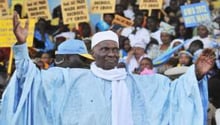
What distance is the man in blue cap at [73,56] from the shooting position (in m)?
5.82

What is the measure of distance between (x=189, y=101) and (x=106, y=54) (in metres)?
0.72

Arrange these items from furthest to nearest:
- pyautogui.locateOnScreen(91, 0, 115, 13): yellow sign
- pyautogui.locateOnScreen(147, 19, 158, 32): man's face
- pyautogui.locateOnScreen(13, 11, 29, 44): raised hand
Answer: pyautogui.locateOnScreen(147, 19, 158, 32): man's face, pyautogui.locateOnScreen(91, 0, 115, 13): yellow sign, pyautogui.locateOnScreen(13, 11, 29, 44): raised hand

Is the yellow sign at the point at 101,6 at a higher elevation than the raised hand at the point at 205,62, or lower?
lower

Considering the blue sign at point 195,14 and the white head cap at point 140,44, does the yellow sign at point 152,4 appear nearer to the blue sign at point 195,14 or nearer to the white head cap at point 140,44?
the blue sign at point 195,14

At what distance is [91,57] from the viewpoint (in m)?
5.88

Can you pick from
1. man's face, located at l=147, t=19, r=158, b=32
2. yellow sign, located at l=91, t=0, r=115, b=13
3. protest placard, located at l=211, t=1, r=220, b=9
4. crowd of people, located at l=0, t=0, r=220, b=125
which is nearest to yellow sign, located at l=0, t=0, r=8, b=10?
crowd of people, located at l=0, t=0, r=220, b=125

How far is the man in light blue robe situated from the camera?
16.9 feet

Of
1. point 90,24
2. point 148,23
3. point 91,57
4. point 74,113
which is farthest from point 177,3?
point 74,113

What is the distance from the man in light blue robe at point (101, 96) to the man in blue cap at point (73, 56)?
443mm

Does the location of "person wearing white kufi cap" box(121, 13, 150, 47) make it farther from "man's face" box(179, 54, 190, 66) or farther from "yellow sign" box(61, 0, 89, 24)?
"man's face" box(179, 54, 190, 66)

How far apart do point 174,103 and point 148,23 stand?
6.43 m

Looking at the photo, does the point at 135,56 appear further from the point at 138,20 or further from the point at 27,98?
the point at 27,98

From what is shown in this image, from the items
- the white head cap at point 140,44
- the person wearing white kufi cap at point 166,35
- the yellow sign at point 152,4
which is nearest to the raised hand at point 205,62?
the person wearing white kufi cap at point 166,35

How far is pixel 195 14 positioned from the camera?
10945 millimetres
